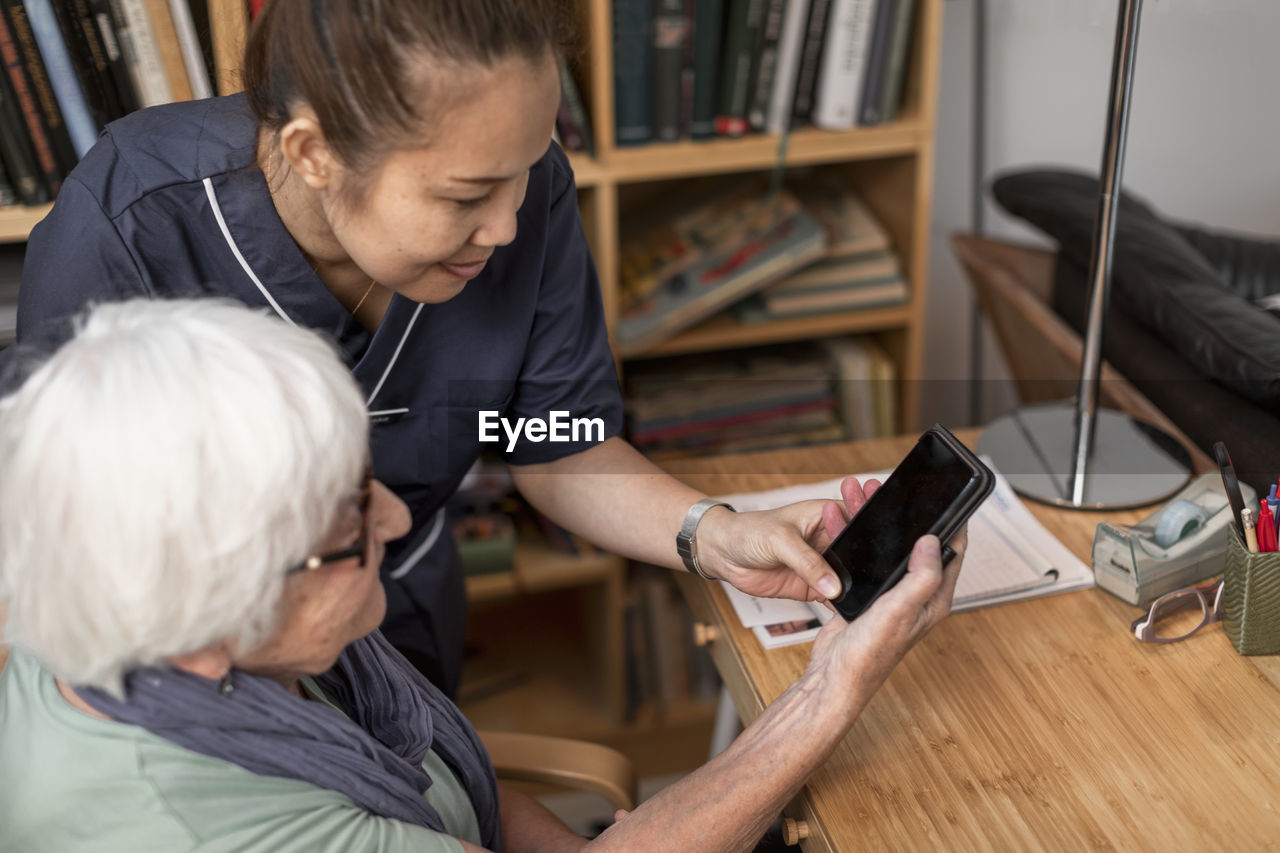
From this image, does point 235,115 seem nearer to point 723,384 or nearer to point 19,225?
point 19,225

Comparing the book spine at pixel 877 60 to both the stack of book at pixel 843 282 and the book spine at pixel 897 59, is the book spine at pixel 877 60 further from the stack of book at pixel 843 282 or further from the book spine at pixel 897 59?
the stack of book at pixel 843 282

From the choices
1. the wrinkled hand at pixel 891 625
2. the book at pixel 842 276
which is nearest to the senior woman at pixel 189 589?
the wrinkled hand at pixel 891 625

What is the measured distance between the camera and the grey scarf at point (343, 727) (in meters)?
0.75

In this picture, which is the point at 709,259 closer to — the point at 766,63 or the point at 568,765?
the point at 766,63

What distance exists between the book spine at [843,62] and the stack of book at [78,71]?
868 mm

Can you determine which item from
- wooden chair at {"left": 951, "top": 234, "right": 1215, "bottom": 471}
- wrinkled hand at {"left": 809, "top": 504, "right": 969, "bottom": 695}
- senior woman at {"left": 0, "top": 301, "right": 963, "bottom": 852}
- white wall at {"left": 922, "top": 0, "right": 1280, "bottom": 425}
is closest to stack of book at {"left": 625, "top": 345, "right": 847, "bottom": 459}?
wooden chair at {"left": 951, "top": 234, "right": 1215, "bottom": 471}

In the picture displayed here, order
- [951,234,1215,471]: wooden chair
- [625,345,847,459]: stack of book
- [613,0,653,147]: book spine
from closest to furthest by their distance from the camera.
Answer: [951,234,1215,471]: wooden chair → [613,0,653,147]: book spine → [625,345,847,459]: stack of book

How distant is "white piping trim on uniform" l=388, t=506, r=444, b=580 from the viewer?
4.48ft

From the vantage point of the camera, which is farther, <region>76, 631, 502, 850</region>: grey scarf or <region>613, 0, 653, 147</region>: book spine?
<region>613, 0, 653, 147</region>: book spine

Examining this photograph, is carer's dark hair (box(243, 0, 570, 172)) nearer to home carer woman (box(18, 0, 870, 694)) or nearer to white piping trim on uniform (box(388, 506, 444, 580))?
home carer woman (box(18, 0, 870, 694))

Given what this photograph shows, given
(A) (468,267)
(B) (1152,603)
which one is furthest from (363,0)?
(B) (1152,603)

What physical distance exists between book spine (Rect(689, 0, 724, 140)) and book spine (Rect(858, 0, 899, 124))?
0.75ft

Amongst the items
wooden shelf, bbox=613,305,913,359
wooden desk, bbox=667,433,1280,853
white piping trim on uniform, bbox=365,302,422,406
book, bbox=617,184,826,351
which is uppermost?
white piping trim on uniform, bbox=365,302,422,406

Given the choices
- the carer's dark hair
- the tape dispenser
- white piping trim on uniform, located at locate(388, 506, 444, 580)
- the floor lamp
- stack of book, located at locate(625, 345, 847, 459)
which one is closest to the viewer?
the carer's dark hair
